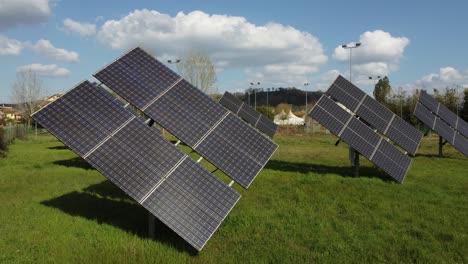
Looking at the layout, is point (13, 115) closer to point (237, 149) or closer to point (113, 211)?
point (113, 211)

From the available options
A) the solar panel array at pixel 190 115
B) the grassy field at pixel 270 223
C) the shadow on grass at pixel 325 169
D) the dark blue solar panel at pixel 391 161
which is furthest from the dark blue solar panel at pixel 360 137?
the solar panel array at pixel 190 115

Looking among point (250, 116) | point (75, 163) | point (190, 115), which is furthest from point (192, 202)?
point (250, 116)

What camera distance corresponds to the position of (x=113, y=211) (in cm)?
1132

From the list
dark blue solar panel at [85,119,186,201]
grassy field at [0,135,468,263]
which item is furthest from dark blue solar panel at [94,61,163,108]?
grassy field at [0,135,468,263]

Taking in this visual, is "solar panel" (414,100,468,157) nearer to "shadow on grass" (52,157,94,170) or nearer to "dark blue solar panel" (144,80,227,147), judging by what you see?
"dark blue solar panel" (144,80,227,147)

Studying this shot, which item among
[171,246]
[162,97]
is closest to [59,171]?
[162,97]

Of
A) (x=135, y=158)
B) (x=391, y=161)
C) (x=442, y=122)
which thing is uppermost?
(x=135, y=158)

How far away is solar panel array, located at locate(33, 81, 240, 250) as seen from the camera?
26.6ft

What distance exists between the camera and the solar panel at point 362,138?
16031mm

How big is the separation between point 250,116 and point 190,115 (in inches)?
849

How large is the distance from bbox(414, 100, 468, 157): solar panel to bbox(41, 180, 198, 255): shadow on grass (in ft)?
63.5

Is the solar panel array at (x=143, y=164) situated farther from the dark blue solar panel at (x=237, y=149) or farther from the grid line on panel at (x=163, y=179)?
the dark blue solar panel at (x=237, y=149)

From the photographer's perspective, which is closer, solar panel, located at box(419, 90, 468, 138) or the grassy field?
the grassy field

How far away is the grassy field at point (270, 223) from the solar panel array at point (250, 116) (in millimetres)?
14088
